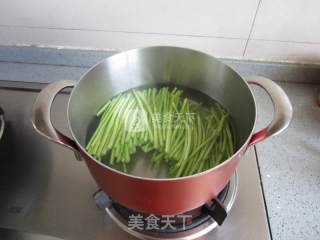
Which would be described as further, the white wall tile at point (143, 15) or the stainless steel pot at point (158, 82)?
the white wall tile at point (143, 15)

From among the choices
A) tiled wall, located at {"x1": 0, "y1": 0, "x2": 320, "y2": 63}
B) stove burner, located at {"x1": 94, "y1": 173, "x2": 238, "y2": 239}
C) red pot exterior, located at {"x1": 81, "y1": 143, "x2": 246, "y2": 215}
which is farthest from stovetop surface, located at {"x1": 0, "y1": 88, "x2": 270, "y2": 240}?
tiled wall, located at {"x1": 0, "y1": 0, "x2": 320, "y2": 63}

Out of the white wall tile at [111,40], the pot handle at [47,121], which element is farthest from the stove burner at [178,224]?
the white wall tile at [111,40]

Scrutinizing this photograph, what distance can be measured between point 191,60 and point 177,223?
0.33 metres

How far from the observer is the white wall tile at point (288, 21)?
68cm

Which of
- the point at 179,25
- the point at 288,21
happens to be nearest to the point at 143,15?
the point at 179,25

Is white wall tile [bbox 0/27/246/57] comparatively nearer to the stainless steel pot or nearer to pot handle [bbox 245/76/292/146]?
the stainless steel pot

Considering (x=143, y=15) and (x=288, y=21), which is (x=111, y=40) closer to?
(x=143, y=15)

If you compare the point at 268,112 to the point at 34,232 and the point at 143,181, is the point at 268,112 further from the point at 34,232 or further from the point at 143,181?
the point at 34,232

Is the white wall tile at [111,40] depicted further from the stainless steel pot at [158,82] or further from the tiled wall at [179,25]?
the stainless steel pot at [158,82]

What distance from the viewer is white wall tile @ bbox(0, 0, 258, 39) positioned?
713 millimetres

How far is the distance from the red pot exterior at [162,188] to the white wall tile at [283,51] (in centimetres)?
45

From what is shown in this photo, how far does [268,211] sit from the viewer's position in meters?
0.60

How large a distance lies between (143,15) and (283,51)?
1.26 feet

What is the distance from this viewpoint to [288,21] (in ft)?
2.35
